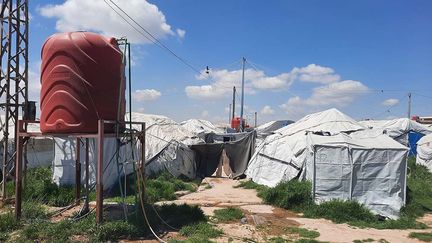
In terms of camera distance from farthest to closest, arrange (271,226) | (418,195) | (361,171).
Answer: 1. (418,195)
2. (361,171)
3. (271,226)

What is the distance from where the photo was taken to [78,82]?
10.1 meters

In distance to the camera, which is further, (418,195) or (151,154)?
(151,154)

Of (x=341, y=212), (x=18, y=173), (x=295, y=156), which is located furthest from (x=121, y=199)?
(x=295, y=156)

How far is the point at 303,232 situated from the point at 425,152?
52.7ft

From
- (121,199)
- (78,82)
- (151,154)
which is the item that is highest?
(78,82)

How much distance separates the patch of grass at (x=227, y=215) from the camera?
39.3 feet

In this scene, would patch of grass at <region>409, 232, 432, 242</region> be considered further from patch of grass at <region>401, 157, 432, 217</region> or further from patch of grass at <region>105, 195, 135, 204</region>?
patch of grass at <region>105, 195, 135, 204</region>

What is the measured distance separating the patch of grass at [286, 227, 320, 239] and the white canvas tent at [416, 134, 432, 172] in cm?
1476

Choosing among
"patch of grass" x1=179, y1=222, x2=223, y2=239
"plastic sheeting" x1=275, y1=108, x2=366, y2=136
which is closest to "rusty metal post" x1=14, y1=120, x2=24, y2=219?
"patch of grass" x1=179, y1=222, x2=223, y2=239

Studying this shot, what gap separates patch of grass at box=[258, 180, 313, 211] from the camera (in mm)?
14005

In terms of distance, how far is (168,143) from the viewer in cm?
2141

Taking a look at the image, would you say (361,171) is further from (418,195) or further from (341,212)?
(418,195)

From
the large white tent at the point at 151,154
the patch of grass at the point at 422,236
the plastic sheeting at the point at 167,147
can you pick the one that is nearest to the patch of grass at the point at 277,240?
the patch of grass at the point at 422,236

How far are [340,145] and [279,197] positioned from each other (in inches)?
110
